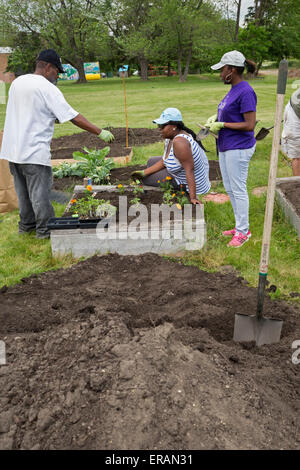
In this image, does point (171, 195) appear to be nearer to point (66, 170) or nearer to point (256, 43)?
point (66, 170)

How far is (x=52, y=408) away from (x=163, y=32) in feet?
128

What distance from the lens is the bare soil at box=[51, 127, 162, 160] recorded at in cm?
774

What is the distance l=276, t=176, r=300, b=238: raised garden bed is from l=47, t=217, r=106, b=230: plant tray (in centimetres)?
226

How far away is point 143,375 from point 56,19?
3785 centimetres

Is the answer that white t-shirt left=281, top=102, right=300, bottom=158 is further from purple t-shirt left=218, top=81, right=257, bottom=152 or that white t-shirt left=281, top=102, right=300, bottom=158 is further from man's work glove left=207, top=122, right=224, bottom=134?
man's work glove left=207, top=122, right=224, bottom=134

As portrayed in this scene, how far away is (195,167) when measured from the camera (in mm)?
4434

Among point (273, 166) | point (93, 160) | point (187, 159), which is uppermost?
point (273, 166)

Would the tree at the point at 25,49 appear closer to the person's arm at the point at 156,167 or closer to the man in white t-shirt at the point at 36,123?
the man in white t-shirt at the point at 36,123

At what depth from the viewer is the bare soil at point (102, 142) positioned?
305 inches

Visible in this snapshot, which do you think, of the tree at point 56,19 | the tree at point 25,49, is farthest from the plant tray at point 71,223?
the tree at point 25,49

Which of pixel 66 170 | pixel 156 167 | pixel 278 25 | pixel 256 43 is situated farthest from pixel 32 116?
pixel 278 25

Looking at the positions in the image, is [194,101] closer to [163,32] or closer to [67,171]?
[67,171]

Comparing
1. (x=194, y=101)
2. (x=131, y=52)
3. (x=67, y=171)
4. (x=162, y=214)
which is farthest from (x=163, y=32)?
(x=162, y=214)

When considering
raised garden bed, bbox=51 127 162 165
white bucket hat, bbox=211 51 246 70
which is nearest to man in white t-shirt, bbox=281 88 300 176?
white bucket hat, bbox=211 51 246 70
